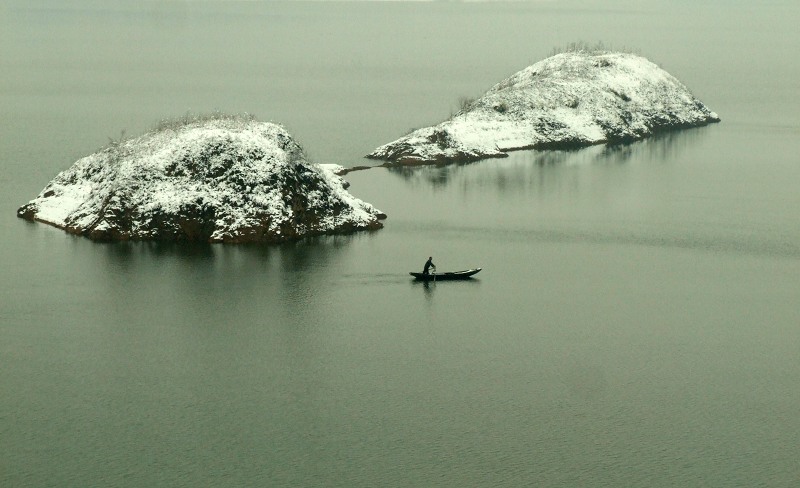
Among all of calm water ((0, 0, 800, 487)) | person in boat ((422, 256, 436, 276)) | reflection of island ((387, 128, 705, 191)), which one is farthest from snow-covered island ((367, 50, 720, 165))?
person in boat ((422, 256, 436, 276))

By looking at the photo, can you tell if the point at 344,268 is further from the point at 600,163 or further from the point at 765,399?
the point at 600,163

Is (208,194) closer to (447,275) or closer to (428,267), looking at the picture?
(428,267)

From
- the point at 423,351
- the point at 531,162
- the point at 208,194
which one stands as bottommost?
the point at 423,351

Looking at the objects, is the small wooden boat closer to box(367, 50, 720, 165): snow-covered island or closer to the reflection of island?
the reflection of island

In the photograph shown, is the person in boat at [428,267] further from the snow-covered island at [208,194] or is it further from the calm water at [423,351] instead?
the snow-covered island at [208,194]

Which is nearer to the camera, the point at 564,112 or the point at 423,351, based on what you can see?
the point at 423,351

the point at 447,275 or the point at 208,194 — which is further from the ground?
the point at 208,194

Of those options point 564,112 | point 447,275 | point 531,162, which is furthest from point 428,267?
point 564,112

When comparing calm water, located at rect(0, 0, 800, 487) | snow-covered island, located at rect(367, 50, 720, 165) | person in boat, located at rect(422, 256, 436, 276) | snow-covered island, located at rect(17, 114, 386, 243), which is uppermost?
snow-covered island, located at rect(367, 50, 720, 165)
